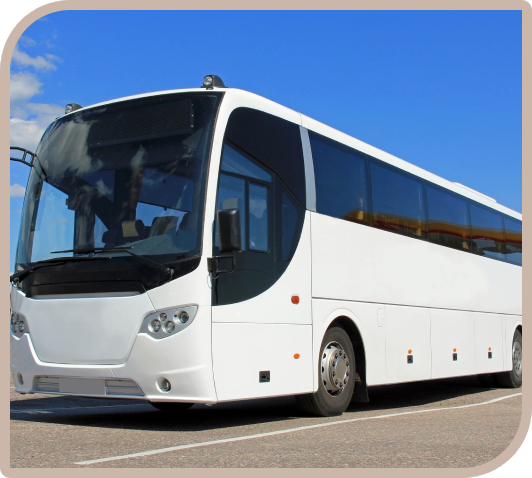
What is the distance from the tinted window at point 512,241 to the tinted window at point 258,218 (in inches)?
372

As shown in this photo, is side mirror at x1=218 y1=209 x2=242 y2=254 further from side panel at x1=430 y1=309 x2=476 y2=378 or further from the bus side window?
side panel at x1=430 y1=309 x2=476 y2=378

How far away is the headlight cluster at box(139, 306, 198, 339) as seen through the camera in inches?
292

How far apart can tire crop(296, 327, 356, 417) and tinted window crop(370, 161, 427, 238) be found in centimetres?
207

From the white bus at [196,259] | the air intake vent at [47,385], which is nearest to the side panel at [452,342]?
the white bus at [196,259]

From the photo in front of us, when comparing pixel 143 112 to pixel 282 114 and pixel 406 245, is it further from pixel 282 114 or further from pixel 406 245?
pixel 406 245

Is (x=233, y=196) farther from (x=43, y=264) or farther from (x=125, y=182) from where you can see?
(x=43, y=264)

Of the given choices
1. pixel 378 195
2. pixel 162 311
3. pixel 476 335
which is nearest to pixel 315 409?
pixel 162 311

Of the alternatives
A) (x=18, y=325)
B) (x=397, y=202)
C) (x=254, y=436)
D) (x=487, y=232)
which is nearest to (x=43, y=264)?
(x=18, y=325)

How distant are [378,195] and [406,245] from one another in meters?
1.11

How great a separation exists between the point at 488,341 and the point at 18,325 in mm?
9423

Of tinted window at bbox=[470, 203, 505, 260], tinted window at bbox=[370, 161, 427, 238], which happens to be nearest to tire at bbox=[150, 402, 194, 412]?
tinted window at bbox=[370, 161, 427, 238]

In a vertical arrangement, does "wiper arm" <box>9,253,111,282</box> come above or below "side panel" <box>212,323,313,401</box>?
above

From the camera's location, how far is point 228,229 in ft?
24.2

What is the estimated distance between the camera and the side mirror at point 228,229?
7.36 m
